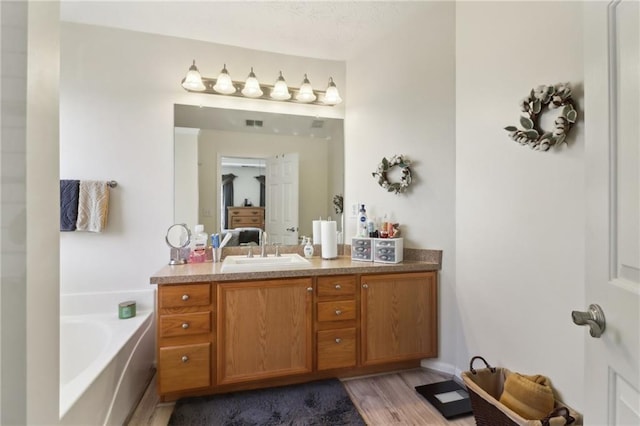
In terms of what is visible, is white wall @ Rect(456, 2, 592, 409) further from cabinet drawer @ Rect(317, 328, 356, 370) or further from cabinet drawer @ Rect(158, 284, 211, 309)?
cabinet drawer @ Rect(158, 284, 211, 309)

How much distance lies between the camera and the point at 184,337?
1.75m

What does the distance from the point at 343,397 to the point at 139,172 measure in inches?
85.1

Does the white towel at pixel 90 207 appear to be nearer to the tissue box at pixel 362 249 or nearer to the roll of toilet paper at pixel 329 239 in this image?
the roll of toilet paper at pixel 329 239

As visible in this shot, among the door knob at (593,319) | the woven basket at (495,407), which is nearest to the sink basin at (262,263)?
the woven basket at (495,407)

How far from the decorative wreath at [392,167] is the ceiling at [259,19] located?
1.03 metres

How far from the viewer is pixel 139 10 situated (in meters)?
2.01

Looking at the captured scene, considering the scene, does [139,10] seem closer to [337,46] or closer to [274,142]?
[274,142]

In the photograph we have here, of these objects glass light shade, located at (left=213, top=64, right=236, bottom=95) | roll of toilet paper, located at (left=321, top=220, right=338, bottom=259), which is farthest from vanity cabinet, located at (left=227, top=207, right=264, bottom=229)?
glass light shade, located at (left=213, top=64, right=236, bottom=95)

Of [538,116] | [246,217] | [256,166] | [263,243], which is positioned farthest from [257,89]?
[538,116]

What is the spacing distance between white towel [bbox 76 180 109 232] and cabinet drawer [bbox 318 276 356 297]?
1637 mm

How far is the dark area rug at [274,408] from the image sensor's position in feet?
5.45

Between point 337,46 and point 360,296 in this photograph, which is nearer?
point 360,296

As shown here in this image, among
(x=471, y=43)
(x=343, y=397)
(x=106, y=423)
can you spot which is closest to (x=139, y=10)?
(x=471, y=43)

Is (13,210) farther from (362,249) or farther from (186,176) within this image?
(362,249)
